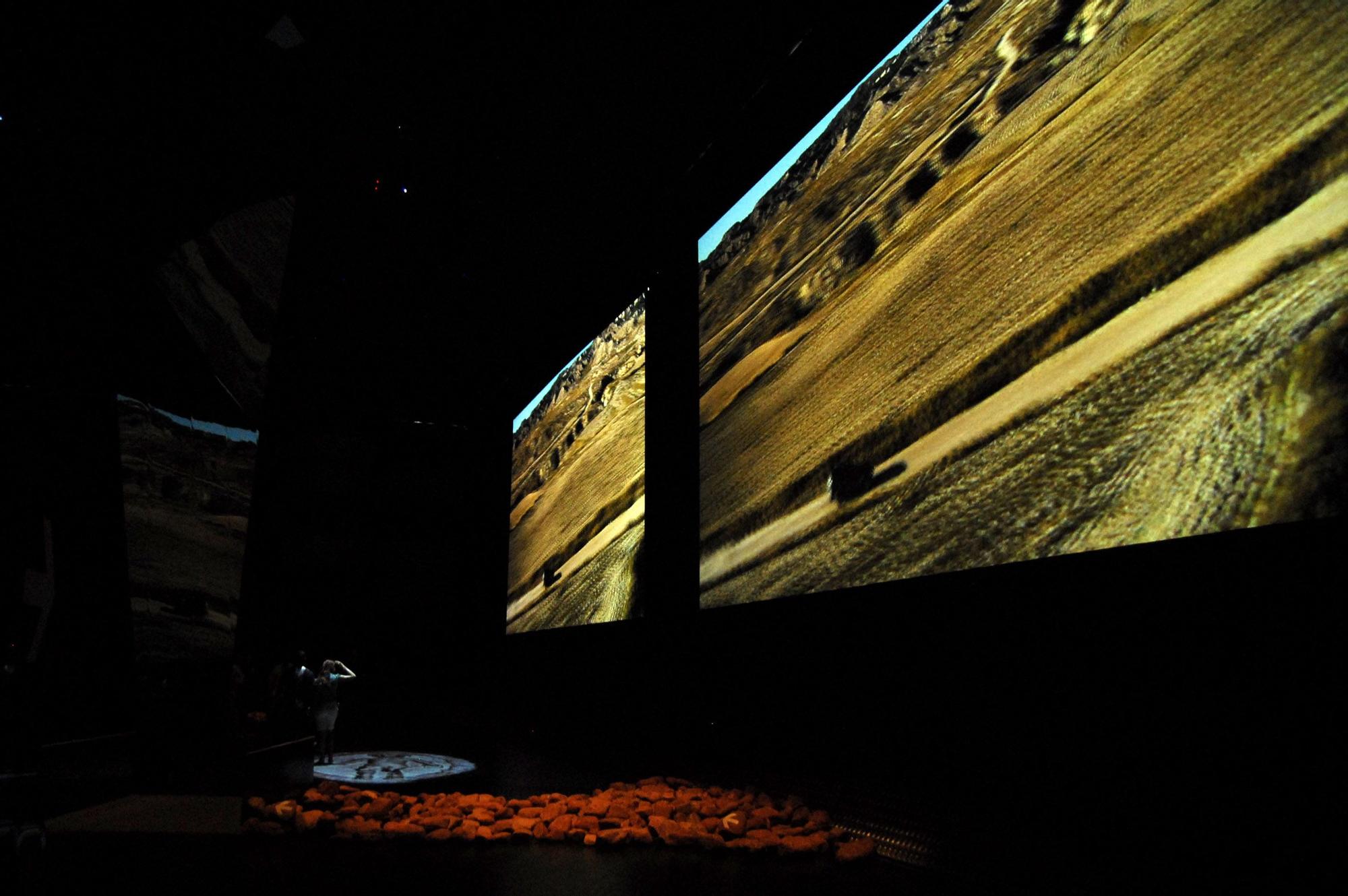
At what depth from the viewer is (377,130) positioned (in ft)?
10.5

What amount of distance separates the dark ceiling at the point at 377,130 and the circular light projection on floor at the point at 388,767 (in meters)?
1.27

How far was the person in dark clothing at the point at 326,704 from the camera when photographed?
114 inches

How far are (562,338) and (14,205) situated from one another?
108 inches

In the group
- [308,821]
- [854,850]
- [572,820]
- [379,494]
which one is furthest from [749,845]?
[379,494]

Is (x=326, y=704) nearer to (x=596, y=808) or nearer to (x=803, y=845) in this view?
(x=596, y=808)

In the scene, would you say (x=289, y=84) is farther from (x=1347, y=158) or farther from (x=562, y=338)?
(x=1347, y=158)

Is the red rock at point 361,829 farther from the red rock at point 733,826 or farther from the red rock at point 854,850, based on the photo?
the red rock at point 854,850

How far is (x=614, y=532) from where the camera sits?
11.5ft

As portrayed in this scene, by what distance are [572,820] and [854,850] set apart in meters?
0.66

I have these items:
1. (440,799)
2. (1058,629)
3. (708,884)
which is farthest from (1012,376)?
(440,799)

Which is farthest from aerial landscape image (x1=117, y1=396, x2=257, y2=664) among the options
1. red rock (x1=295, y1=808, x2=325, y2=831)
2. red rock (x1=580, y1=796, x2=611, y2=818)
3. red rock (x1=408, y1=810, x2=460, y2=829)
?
red rock (x1=580, y1=796, x2=611, y2=818)

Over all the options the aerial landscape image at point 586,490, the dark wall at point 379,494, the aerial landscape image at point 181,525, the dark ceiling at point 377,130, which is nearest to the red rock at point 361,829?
the aerial landscape image at point 181,525

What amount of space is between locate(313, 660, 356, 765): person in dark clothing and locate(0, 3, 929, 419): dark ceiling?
1011mm

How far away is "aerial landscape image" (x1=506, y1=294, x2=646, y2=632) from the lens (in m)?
3.42
